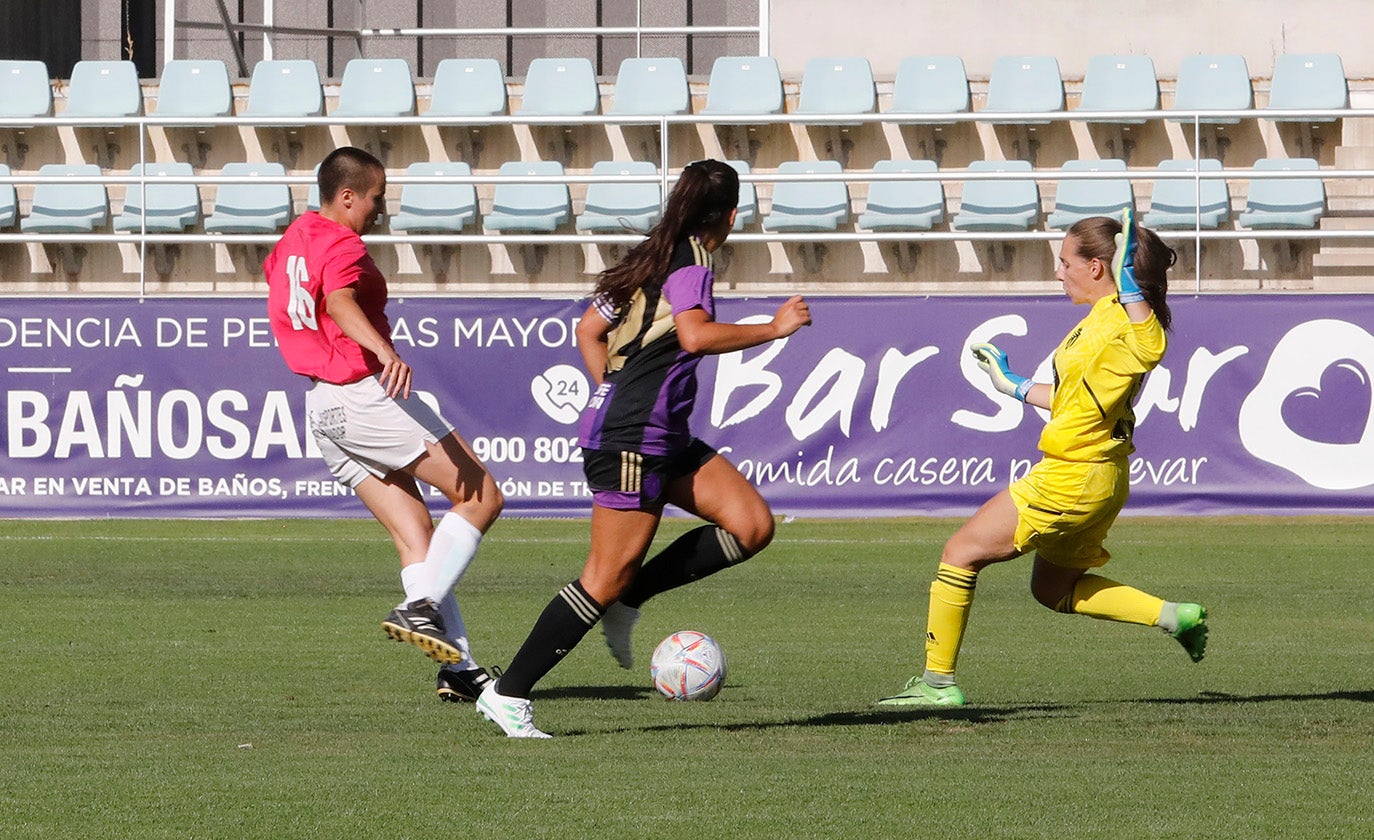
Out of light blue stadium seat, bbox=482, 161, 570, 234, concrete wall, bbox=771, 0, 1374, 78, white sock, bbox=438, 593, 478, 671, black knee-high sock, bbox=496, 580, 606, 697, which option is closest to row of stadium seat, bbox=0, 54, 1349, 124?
light blue stadium seat, bbox=482, 161, 570, 234

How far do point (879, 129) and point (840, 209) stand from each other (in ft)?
4.19

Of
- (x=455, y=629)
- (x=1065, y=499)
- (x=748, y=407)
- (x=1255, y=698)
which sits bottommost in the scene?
(x=1255, y=698)

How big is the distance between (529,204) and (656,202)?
4.22 ft

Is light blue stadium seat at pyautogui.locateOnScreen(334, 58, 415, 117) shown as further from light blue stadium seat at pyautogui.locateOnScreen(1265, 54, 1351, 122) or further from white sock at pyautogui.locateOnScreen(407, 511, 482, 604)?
white sock at pyautogui.locateOnScreen(407, 511, 482, 604)

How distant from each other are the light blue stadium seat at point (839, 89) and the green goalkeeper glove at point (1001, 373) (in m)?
11.8

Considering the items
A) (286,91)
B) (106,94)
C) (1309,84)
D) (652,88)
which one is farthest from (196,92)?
(1309,84)

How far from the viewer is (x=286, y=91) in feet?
63.3

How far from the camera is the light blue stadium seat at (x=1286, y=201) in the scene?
16781 millimetres

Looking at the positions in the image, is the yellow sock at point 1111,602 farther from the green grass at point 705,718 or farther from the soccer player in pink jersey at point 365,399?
the soccer player in pink jersey at point 365,399

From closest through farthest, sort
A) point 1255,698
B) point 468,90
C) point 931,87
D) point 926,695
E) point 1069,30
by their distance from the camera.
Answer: point 926,695
point 1255,698
point 931,87
point 468,90
point 1069,30

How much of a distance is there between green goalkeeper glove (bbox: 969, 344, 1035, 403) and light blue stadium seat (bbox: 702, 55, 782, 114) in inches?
467

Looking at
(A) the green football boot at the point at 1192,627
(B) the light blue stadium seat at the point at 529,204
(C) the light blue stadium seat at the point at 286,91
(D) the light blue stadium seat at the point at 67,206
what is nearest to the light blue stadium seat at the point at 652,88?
(B) the light blue stadium seat at the point at 529,204

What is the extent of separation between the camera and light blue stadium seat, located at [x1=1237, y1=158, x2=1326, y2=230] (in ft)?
55.1

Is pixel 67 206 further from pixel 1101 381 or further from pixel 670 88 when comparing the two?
pixel 1101 381
